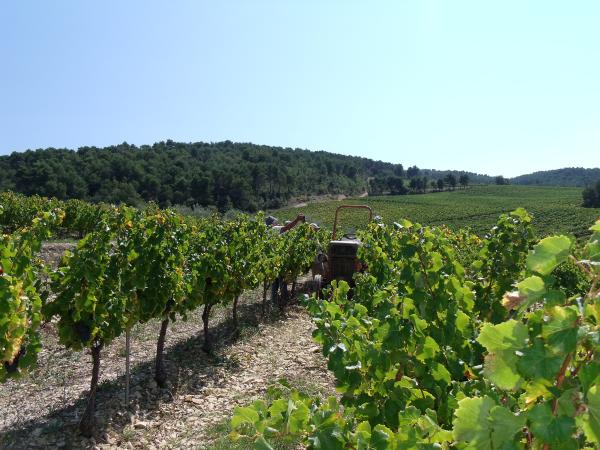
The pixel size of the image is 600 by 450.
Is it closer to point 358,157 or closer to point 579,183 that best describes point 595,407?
point 358,157

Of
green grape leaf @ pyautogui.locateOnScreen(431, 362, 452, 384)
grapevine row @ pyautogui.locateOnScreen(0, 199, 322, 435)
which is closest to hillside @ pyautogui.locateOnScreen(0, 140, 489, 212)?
grapevine row @ pyautogui.locateOnScreen(0, 199, 322, 435)

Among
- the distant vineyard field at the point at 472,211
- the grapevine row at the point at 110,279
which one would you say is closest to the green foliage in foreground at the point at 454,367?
the grapevine row at the point at 110,279

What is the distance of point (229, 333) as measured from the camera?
9.30 m

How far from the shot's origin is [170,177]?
64.8 metres

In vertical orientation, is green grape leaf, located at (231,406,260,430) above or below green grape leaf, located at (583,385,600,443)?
below

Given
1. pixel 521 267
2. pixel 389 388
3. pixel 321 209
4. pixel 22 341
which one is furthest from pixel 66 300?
pixel 321 209

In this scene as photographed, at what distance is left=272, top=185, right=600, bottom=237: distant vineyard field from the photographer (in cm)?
5016

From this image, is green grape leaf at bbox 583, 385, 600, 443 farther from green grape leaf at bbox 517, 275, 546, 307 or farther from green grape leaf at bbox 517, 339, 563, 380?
green grape leaf at bbox 517, 275, 546, 307

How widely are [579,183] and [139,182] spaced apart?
13347 centimetres

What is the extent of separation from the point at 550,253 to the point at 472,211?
67152 millimetres

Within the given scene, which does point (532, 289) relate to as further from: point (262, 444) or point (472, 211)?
point (472, 211)

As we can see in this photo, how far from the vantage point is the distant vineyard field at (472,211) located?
50.2 metres

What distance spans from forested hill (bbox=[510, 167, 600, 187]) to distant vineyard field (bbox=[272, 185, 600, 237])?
67.2m

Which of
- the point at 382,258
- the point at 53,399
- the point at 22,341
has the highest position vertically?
the point at 382,258
